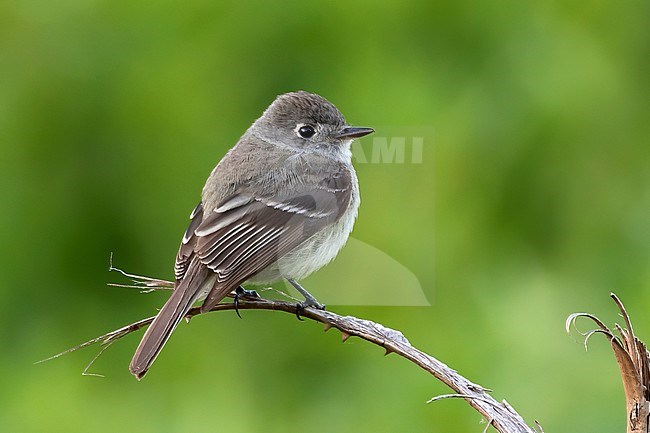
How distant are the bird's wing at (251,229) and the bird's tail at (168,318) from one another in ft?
A: 0.16

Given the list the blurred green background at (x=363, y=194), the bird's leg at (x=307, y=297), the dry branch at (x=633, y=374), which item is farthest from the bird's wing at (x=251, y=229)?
the dry branch at (x=633, y=374)

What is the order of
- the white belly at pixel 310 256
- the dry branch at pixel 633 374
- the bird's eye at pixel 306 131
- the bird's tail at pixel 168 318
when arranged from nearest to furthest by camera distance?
the dry branch at pixel 633 374 < the bird's tail at pixel 168 318 < the white belly at pixel 310 256 < the bird's eye at pixel 306 131

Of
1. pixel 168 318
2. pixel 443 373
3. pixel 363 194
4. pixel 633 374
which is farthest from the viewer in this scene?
pixel 363 194

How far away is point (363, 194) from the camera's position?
4.18 meters

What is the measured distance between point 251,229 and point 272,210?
0.59 ft

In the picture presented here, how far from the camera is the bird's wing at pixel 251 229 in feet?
9.75

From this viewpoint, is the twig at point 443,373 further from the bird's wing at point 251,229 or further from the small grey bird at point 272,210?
the bird's wing at point 251,229

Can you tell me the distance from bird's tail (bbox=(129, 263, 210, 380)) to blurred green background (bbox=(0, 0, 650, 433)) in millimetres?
1151

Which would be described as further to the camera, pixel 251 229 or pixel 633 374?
pixel 251 229

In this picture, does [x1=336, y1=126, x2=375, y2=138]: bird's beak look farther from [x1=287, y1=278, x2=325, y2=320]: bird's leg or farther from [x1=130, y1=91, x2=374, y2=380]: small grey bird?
[x1=287, y1=278, x2=325, y2=320]: bird's leg

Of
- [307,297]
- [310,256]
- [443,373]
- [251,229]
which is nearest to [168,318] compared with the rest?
[251,229]

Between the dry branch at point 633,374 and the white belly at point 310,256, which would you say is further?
the white belly at point 310,256

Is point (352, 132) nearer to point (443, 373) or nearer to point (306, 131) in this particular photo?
point (306, 131)

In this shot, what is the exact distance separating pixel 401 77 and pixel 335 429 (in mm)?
1549
